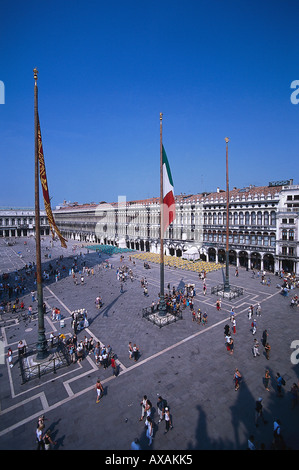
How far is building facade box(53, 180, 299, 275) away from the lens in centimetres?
3725

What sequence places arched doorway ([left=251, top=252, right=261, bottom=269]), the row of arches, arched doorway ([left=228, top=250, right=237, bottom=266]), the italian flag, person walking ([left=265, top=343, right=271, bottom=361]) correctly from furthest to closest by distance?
1. arched doorway ([left=228, top=250, right=237, bottom=266])
2. arched doorway ([left=251, top=252, right=261, bottom=269])
3. the row of arches
4. the italian flag
5. person walking ([left=265, top=343, right=271, bottom=361])

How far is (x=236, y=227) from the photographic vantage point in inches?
1742

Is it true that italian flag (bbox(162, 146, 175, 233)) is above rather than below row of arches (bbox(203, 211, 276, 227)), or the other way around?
above

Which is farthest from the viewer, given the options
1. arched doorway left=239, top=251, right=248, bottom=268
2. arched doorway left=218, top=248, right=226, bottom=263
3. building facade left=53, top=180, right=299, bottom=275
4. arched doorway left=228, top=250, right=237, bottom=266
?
arched doorway left=218, top=248, right=226, bottom=263

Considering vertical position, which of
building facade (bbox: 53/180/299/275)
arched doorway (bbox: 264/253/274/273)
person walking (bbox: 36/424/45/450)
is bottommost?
person walking (bbox: 36/424/45/450)

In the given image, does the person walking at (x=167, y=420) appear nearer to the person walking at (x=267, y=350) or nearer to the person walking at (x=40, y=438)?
the person walking at (x=40, y=438)

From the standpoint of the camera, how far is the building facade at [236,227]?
37.2 m

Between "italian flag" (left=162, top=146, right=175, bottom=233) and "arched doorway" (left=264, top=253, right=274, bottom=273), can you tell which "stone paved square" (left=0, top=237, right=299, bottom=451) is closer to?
"italian flag" (left=162, top=146, right=175, bottom=233)

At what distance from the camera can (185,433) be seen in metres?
10.2

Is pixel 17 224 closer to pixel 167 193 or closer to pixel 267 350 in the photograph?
pixel 167 193

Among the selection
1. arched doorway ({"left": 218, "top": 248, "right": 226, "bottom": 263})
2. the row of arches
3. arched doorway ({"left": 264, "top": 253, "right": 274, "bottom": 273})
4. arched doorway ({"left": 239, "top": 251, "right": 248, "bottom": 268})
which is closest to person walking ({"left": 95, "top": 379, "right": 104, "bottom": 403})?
arched doorway ({"left": 264, "top": 253, "right": 274, "bottom": 273})

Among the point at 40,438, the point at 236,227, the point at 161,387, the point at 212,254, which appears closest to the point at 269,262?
the point at 236,227

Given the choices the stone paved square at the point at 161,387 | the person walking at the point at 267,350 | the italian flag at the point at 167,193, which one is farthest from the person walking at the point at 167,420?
the italian flag at the point at 167,193
